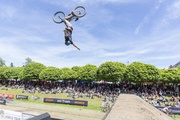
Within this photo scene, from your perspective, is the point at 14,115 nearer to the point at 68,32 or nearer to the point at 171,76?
the point at 68,32

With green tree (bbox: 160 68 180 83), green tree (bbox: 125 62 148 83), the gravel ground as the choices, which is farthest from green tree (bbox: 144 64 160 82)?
the gravel ground

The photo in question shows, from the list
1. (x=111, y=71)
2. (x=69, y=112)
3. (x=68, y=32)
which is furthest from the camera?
(x=111, y=71)

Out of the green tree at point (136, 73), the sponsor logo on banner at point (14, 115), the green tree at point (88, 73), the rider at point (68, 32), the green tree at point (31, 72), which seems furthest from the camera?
the green tree at point (31, 72)

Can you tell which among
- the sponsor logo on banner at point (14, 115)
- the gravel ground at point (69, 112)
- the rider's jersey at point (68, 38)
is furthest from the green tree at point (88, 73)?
the rider's jersey at point (68, 38)

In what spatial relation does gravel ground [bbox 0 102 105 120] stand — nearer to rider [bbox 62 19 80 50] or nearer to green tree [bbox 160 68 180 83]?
rider [bbox 62 19 80 50]

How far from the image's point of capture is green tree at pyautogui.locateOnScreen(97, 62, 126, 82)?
5242 centimetres

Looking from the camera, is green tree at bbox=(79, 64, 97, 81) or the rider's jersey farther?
green tree at bbox=(79, 64, 97, 81)

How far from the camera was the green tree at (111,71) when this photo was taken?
2064 inches

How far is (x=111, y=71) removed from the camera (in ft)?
175

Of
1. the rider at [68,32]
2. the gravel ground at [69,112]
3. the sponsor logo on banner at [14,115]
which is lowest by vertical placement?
the gravel ground at [69,112]

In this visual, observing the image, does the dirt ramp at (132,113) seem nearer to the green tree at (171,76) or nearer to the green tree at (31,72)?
the green tree at (171,76)

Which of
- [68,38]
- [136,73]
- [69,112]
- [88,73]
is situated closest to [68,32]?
[68,38]

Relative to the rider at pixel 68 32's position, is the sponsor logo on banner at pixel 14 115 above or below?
below

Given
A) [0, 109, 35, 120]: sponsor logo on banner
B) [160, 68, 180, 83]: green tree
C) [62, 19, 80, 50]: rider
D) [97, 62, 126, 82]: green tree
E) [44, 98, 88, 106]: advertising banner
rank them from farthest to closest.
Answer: [97, 62, 126, 82]: green tree < [160, 68, 180, 83]: green tree < [44, 98, 88, 106]: advertising banner < [0, 109, 35, 120]: sponsor logo on banner < [62, 19, 80, 50]: rider
